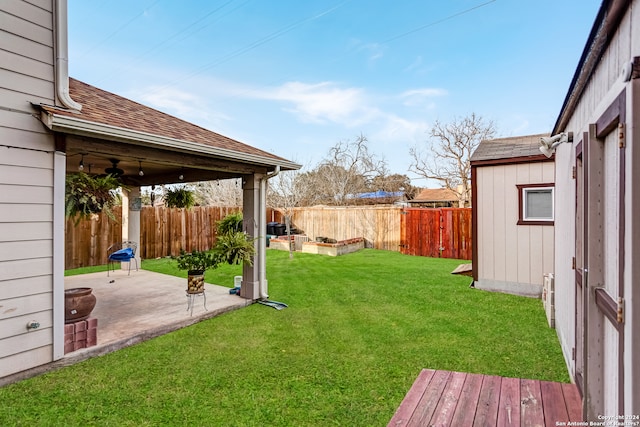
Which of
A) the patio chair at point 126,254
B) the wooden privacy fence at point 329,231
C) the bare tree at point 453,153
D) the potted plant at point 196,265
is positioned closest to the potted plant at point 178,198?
the patio chair at point 126,254

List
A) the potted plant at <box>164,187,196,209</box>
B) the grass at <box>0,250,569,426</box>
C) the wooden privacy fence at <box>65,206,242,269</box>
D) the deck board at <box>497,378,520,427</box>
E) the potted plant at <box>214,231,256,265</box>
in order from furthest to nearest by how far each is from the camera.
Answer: the wooden privacy fence at <box>65,206,242,269</box>
the potted plant at <box>164,187,196,209</box>
the potted plant at <box>214,231,256,265</box>
the grass at <box>0,250,569,426</box>
the deck board at <box>497,378,520,427</box>

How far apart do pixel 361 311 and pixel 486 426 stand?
291 cm

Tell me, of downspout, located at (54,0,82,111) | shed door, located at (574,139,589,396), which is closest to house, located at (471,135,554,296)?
shed door, located at (574,139,589,396)

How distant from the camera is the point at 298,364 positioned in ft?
10.5

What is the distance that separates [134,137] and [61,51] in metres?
0.96

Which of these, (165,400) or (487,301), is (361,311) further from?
(165,400)

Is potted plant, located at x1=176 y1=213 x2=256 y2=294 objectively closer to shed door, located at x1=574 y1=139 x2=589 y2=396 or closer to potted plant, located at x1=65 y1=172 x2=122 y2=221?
potted plant, located at x1=65 y1=172 x2=122 y2=221

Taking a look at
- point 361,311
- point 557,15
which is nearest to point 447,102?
point 557,15

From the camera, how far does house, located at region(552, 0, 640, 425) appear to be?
1.21 m

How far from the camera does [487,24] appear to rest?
874cm

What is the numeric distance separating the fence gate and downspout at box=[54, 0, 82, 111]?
30.8ft

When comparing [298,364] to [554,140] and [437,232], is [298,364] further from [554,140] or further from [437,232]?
[437,232]

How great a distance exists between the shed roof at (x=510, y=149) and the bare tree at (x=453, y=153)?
37.4 ft

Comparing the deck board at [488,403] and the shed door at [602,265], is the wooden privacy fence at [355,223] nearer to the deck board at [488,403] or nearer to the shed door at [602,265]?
the deck board at [488,403]
